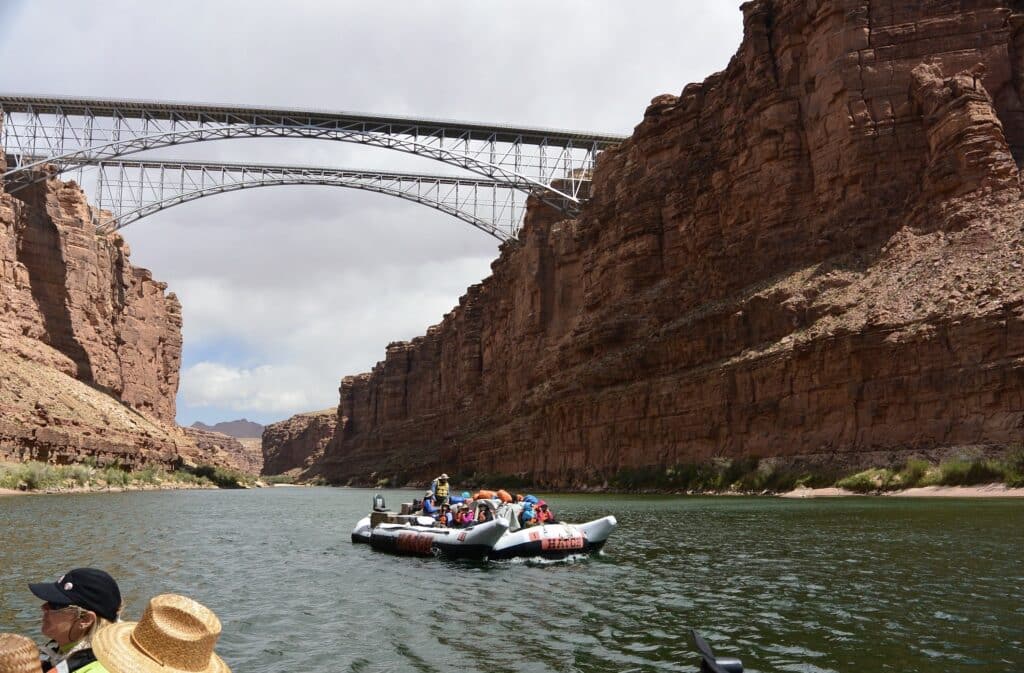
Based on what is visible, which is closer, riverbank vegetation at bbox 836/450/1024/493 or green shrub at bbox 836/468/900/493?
riverbank vegetation at bbox 836/450/1024/493

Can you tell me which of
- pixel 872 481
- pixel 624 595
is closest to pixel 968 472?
pixel 872 481

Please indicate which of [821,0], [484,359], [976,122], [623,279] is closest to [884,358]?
[976,122]

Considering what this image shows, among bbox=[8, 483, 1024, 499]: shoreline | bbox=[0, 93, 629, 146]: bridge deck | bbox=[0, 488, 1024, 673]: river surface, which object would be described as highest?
bbox=[0, 93, 629, 146]: bridge deck

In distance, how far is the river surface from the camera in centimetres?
1087

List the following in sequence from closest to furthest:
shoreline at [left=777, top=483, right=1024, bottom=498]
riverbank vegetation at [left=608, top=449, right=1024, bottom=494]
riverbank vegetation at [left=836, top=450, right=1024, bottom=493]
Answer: shoreline at [left=777, top=483, right=1024, bottom=498]
riverbank vegetation at [left=836, top=450, right=1024, bottom=493]
riverbank vegetation at [left=608, top=449, right=1024, bottom=494]

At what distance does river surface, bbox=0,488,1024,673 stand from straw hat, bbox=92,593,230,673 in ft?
21.3

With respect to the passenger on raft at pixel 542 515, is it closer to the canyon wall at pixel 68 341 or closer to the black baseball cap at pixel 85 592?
the black baseball cap at pixel 85 592

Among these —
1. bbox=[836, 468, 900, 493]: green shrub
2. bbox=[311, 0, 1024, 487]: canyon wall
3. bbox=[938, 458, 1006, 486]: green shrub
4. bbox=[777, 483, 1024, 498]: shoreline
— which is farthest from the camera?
bbox=[311, 0, 1024, 487]: canyon wall

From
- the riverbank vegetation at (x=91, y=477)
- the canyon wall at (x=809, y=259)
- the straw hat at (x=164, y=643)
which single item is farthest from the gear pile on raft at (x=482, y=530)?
the riverbank vegetation at (x=91, y=477)

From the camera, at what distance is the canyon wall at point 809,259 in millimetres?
37375

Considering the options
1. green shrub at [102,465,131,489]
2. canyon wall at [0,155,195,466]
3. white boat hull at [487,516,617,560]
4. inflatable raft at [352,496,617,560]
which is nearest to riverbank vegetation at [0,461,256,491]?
green shrub at [102,465,131,489]

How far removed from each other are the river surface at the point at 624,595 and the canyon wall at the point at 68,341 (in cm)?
3220

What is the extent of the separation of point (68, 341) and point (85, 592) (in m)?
75.1

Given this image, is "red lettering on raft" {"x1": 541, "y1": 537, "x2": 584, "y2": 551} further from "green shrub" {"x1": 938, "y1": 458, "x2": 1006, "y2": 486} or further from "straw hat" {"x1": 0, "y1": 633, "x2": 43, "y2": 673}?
"green shrub" {"x1": 938, "y1": 458, "x2": 1006, "y2": 486}
